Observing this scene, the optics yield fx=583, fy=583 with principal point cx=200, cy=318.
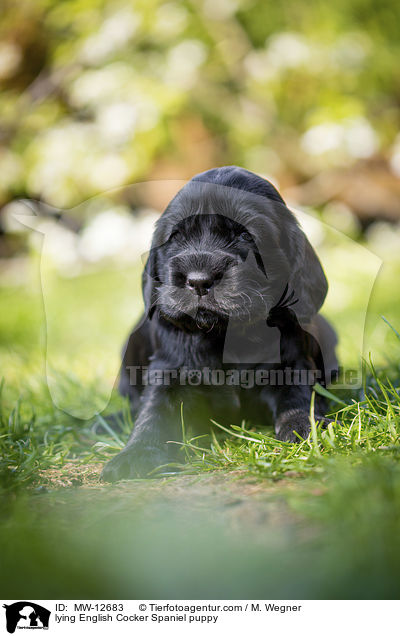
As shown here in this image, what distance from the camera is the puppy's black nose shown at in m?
2.04

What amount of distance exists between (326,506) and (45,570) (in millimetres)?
686

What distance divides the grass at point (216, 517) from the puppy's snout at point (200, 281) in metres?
0.57

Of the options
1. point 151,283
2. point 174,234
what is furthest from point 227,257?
point 151,283

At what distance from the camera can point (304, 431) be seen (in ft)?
6.96

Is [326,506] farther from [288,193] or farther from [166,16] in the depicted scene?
[288,193]

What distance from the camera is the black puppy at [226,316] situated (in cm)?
210

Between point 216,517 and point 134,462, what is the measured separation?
0.58m

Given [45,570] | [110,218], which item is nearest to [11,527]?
[45,570]

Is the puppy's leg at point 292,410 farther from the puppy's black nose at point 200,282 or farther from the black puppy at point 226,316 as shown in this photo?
the puppy's black nose at point 200,282

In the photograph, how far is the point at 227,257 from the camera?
2094 mm

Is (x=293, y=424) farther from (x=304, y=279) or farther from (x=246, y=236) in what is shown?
(x=246, y=236)

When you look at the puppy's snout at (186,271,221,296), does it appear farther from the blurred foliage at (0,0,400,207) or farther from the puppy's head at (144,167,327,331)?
the blurred foliage at (0,0,400,207)

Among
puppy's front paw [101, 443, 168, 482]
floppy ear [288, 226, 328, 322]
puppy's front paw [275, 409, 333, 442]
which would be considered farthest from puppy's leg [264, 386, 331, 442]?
puppy's front paw [101, 443, 168, 482]
